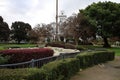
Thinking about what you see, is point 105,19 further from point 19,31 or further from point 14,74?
point 14,74

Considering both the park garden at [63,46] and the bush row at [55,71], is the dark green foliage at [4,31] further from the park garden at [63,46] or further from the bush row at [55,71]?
the bush row at [55,71]

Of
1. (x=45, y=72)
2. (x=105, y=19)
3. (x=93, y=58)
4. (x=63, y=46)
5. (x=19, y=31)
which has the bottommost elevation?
(x=93, y=58)

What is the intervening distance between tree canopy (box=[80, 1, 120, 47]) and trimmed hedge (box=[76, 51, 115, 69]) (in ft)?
104

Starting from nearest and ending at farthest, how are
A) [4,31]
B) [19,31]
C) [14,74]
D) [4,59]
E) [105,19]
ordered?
[14,74], [4,59], [105,19], [4,31], [19,31]

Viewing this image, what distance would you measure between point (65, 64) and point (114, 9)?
160 feet

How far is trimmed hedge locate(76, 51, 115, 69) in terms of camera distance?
15.6 m

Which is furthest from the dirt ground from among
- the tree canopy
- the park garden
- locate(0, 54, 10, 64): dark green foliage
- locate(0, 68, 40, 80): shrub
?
the tree canopy

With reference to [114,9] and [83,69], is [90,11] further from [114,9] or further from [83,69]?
[83,69]

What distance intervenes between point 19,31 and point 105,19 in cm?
4135

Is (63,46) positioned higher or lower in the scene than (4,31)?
lower

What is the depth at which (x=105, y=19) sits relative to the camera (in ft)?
182

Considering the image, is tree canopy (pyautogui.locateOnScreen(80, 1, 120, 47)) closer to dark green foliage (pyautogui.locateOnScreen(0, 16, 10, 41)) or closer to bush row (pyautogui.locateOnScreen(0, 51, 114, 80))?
dark green foliage (pyautogui.locateOnScreen(0, 16, 10, 41))

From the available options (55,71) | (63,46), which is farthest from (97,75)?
(63,46)

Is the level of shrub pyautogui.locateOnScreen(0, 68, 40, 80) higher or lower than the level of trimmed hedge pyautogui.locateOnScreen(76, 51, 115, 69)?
higher
